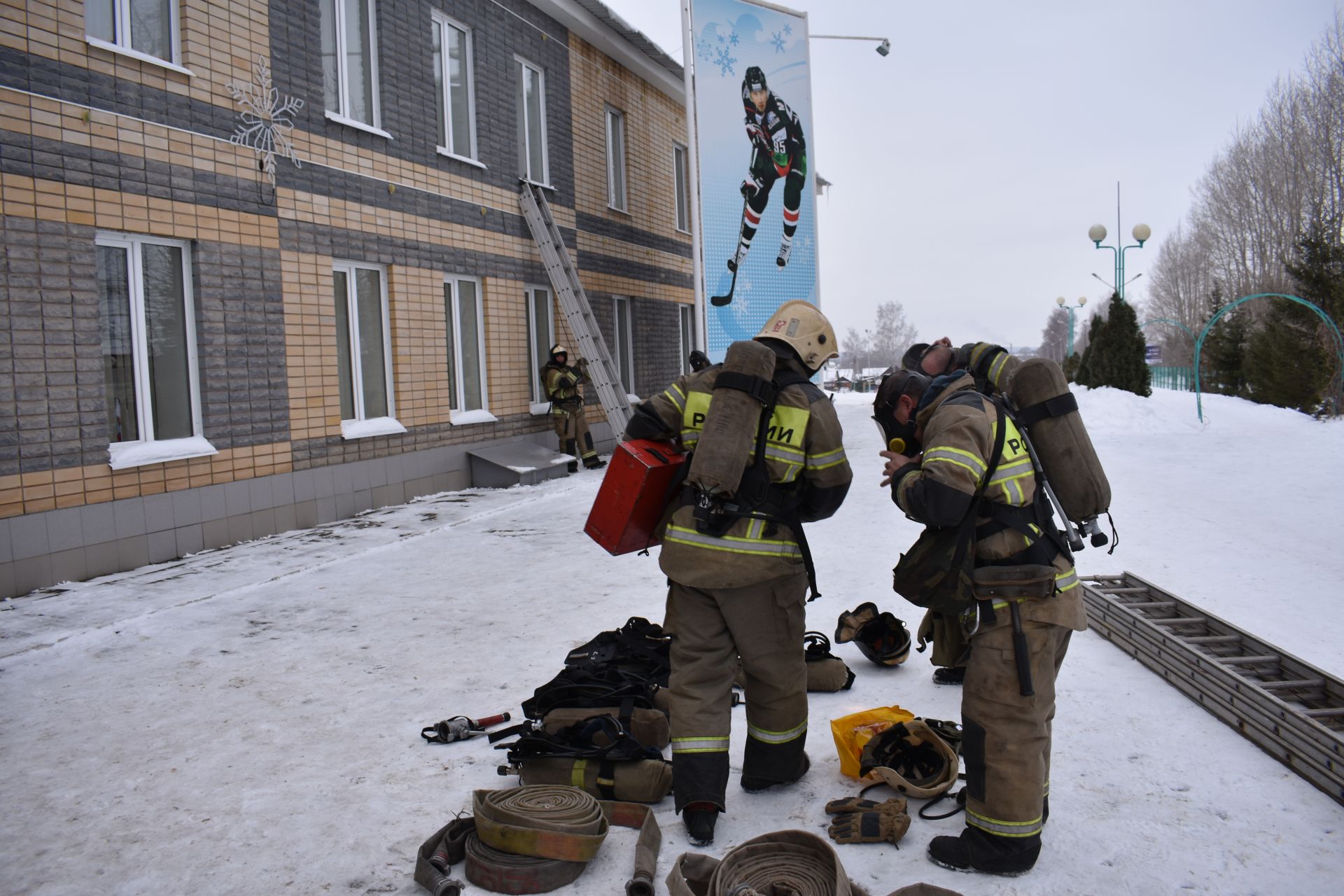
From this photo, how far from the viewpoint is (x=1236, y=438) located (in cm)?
1556

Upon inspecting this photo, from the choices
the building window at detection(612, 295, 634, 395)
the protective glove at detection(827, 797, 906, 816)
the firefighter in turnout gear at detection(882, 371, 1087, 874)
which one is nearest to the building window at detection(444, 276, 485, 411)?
the building window at detection(612, 295, 634, 395)

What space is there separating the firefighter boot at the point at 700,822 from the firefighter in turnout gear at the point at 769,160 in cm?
1331

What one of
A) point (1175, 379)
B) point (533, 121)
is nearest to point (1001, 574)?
point (533, 121)

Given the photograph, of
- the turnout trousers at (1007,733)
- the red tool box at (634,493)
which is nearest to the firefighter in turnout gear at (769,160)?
the red tool box at (634,493)

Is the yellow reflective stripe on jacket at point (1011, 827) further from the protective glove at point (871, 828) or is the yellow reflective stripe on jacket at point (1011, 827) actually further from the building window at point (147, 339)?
the building window at point (147, 339)

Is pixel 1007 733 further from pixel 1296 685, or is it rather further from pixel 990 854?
pixel 1296 685

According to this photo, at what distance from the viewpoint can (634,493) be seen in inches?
141

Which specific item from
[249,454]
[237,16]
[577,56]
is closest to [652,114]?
[577,56]

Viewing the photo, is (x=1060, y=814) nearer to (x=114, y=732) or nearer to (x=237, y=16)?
(x=114, y=732)

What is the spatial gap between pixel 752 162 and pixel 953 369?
13.0m

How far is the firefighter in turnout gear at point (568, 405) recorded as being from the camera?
12.8 meters

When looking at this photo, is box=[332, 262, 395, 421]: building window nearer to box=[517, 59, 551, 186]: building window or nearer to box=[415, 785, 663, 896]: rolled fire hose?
box=[517, 59, 551, 186]: building window

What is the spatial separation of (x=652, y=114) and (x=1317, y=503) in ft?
42.4

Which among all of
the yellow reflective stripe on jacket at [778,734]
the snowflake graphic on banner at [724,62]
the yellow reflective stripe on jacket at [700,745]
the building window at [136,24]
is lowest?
the yellow reflective stripe on jacket at [778,734]
